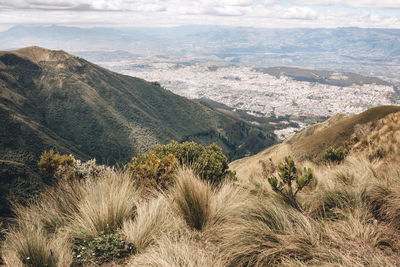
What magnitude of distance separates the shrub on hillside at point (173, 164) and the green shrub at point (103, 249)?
2510mm

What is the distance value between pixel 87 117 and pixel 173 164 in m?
100

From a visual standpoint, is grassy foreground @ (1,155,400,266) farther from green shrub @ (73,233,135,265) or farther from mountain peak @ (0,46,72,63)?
mountain peak @ (0,46,72,63)

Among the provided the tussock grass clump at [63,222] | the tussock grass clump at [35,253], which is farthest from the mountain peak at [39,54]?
the tussock grass clump at [35,253]

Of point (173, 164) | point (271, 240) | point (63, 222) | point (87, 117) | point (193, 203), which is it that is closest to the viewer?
point (271, 240)

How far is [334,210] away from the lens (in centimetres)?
423

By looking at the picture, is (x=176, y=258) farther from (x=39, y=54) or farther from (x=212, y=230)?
(x=39, y=54)

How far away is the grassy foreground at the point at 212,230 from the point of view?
301 cm

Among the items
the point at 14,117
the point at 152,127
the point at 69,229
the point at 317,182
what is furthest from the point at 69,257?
the point at 152,127

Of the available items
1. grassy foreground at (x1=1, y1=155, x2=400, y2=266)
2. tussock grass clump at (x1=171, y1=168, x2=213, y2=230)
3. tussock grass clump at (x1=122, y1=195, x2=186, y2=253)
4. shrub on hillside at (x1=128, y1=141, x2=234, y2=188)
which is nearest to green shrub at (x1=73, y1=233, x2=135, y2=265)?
grassy foreground at (x1=1, y1=155, x2=400, y2=266)

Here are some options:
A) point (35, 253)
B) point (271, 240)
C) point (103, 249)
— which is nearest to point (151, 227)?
point (103, 249)

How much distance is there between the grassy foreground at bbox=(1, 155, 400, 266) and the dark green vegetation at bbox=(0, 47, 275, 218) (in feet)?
147

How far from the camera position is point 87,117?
9706cm

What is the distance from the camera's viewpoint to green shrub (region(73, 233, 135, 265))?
11.6 feet

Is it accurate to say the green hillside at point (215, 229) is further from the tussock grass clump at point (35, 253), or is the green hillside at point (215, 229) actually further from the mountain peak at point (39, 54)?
the mountain peak at point (39, 54)
